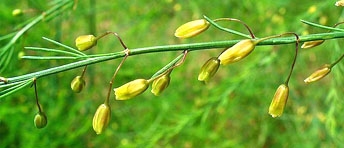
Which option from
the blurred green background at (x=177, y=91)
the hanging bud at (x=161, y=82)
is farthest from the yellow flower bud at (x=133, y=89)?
the blurred green background at (x=177, y=91)

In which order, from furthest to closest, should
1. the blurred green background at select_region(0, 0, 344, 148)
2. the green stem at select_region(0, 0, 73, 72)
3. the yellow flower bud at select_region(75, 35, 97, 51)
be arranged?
1. the blurred green background at select_region(0, 0, 344, 148)
2. the green stem at select_region(0, 0, 73, 72)
3. the yellow flower bud at select_region(75, 35, 97, 51)

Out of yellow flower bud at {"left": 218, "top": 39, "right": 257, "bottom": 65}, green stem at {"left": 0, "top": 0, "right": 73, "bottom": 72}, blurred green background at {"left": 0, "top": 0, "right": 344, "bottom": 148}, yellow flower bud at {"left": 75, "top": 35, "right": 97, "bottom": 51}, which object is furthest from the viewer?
blurred green background at {"left": 0, "top": 0, "right": 344, "bottom": 148}

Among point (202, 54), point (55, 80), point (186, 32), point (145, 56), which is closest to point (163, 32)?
point (145, 56)

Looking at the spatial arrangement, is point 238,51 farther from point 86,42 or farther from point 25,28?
point 25,28

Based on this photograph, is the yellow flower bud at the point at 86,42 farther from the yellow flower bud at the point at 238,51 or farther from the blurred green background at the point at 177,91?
the blurred green background at the point at 177,91

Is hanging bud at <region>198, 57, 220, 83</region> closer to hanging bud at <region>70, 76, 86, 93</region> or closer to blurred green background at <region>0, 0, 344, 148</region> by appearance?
hanging bud at <region>70, 76, 86, 93</region>

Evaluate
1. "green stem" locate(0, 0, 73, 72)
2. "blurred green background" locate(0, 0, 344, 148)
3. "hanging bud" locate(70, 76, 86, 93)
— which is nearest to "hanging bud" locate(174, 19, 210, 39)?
"hanging bud" locate(70, 76, 86, 93)

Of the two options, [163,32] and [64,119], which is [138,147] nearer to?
[64,119]
